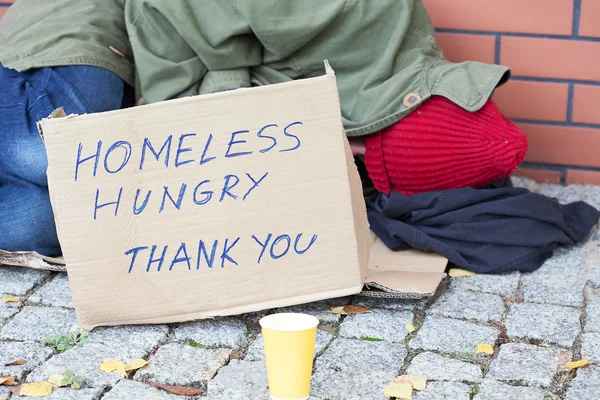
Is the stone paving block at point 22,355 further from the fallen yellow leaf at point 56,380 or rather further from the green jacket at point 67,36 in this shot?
the green jacket at point 67,36

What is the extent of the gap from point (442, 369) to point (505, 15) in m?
1.39

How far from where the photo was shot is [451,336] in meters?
2.07

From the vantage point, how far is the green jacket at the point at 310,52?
2467mm

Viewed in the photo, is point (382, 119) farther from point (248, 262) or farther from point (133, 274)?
point (133, 274)

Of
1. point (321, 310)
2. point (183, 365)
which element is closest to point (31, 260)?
point (183, 365)

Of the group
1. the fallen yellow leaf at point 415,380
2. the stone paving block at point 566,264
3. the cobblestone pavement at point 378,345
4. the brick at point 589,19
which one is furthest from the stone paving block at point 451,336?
the brick at point 589,19

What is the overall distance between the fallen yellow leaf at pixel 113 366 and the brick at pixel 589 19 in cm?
179

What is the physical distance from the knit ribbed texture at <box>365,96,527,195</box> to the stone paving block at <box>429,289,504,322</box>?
35 cm

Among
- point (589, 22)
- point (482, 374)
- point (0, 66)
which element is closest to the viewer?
point (482, 374)

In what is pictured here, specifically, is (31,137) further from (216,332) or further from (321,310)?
(321,310)

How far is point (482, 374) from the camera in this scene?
1.91 metres

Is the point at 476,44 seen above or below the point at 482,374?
above

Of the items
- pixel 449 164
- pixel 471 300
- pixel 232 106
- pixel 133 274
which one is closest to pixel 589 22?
pixel 449 164

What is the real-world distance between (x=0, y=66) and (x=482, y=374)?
1626 mm
